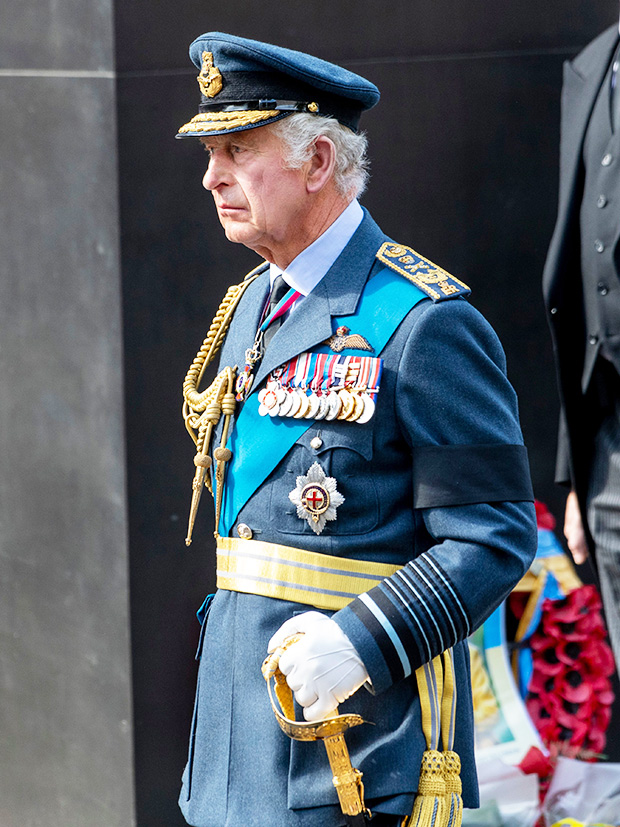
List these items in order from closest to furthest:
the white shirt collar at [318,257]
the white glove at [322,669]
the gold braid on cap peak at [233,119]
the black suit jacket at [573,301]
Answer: the white glove at [322,669] → the gold braid on cap peak at [233,119] → the white shirt collar at [318,257] → the black suit jacket at [573,301]

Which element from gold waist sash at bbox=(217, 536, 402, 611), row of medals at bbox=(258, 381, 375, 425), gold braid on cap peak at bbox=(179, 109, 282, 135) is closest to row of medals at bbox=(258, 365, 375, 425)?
row of medals at bbox=(258, 381, 375, 425)

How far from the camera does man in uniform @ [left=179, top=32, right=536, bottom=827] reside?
1911mm

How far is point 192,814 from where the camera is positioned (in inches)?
82.7

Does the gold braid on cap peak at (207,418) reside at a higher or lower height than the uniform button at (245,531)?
higher

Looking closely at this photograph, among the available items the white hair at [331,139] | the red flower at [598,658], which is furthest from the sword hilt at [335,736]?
the red flower at [598,658]

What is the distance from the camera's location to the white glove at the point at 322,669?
1.82 meters

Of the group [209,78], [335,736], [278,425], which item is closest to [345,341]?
[278,425]

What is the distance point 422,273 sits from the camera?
2090 millimetres

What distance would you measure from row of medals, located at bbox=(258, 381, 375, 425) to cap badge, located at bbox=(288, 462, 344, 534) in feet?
0.31

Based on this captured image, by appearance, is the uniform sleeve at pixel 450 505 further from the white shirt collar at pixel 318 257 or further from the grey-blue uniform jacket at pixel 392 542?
the white shirt collar at pixel 318 257

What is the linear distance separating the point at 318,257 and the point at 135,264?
4.05 feet

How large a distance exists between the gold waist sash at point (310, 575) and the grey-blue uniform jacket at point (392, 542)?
2 cm

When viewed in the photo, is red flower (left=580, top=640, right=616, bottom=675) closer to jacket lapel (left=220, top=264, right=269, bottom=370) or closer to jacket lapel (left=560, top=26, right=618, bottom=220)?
jacket lapel (left=560, top=26, right=618, bottom=220)

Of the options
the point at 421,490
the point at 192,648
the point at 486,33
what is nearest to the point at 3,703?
the point at 192,648
